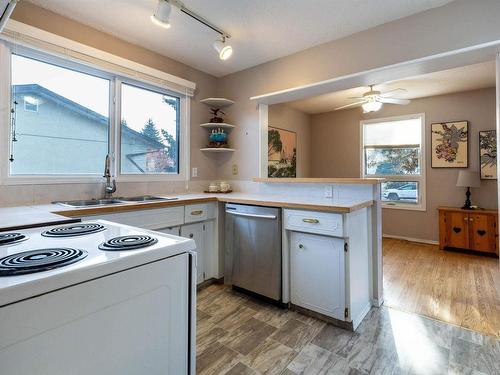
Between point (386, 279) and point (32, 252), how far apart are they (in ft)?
9.97

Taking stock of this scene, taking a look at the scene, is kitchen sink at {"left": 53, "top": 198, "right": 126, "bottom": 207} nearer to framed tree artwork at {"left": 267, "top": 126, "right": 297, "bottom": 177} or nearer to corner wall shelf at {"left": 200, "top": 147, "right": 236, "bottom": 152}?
corner wall shelf at {"left": 200, "top": 147, "right": 236, "bottom": 152}

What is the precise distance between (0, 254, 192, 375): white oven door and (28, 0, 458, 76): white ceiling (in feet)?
6.64

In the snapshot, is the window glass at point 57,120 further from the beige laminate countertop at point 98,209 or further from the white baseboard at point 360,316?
the white baseboard at point 360,316

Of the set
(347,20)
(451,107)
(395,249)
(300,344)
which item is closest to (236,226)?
(300,344)

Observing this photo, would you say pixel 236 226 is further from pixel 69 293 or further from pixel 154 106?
pixel 69 293

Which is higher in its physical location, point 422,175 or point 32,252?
point 422,175

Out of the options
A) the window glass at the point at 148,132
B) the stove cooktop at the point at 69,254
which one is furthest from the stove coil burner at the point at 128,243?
the window glass at the point at 148,132

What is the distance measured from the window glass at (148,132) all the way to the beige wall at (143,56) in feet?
0.79

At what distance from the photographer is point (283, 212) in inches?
84.4

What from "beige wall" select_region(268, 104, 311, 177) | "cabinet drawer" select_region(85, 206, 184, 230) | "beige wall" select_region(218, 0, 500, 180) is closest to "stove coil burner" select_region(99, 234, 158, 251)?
"cabinet drawer" select_region(85, 206, 184, 230)

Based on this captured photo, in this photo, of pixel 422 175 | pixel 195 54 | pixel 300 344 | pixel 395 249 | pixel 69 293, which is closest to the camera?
pixel 69 293

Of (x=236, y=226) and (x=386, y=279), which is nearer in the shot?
(x=236, y=226)

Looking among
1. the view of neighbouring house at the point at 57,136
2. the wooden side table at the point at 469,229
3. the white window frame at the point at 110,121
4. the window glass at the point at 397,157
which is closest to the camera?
the white window frame at the point at 110,121

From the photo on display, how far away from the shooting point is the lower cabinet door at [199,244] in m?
2.46
